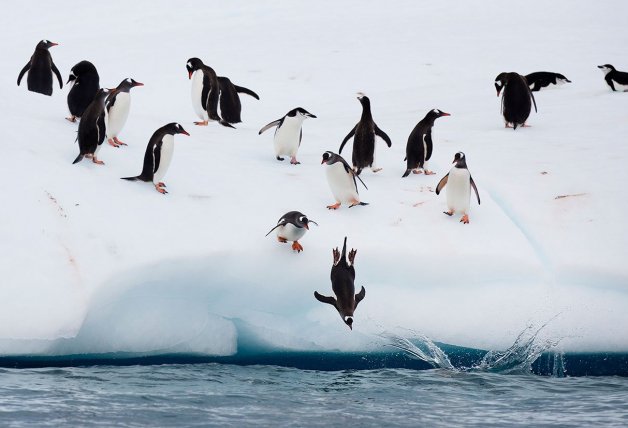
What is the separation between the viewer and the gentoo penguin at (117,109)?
777 centimetres

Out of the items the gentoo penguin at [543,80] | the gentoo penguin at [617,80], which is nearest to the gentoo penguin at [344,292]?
the gentoo penguin at [617,80]

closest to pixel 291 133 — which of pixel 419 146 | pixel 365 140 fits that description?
pixel 365 140

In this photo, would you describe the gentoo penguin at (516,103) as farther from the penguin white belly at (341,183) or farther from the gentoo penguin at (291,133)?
the penguin white belly at (341,183)

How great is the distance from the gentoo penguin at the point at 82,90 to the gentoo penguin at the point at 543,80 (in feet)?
16.8

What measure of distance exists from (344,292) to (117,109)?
118 inches

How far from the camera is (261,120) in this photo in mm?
10297

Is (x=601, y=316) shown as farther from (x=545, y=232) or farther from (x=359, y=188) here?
(x=359, y=188)

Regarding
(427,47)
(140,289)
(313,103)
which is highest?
(427,47)

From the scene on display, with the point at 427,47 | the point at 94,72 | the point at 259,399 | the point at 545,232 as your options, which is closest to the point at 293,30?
the point at 427,47

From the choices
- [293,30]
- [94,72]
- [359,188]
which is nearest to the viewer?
[359,188]

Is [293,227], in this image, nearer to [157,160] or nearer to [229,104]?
[157,160]

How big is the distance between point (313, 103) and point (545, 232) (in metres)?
5.02

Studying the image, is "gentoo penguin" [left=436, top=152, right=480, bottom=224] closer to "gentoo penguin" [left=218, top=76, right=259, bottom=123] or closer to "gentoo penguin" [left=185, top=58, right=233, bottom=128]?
"gentoo penguin" [left=185, top=58, right=233, bottom=128]

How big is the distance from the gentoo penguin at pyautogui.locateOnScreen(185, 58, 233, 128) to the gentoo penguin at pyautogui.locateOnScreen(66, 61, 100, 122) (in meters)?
1.21
